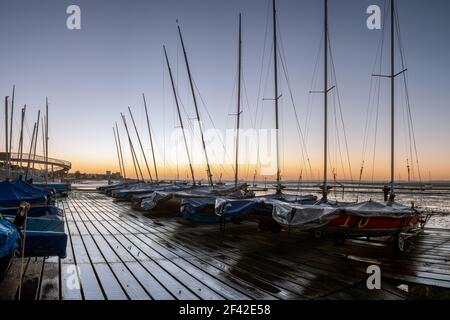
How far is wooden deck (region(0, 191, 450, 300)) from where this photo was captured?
5223mm

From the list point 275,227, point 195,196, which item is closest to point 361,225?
point 275,227

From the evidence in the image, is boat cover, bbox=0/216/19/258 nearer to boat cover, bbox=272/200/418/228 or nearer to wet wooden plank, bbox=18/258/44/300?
wet wooden plank, bbox=18/258/44/300

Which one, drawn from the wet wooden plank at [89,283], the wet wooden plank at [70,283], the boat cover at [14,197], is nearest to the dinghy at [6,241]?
the wet wooden plank at [70,283]

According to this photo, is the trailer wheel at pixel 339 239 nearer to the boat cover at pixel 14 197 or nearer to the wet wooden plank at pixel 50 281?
the wet wooden plank at pixel 50 281

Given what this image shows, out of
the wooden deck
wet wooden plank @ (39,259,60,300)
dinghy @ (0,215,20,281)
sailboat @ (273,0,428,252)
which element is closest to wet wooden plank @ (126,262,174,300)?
the wooden deck

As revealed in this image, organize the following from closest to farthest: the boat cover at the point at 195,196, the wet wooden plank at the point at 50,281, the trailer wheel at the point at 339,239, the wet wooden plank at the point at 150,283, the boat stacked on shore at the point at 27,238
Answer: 1. the boat stacked on shore at the point at 27,238
2. the wet wooden plank at the point at 50,281
3. the wet wooden plank at the point at 150,283
4. the trailer wheel at the point at 339,239
5. the boat cover at the point at 195,196

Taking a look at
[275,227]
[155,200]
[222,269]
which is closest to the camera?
[222,269]

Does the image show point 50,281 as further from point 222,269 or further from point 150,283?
point 222,269

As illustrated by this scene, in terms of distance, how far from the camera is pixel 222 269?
669 cm

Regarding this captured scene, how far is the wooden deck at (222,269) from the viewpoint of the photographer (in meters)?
5.22
